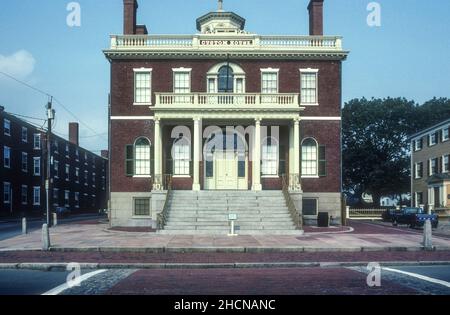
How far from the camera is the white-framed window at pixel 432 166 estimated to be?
50.9 meters

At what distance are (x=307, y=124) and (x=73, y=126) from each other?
48.0m

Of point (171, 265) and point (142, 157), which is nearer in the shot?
point (171, 265)

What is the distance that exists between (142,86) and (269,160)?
29.8ft

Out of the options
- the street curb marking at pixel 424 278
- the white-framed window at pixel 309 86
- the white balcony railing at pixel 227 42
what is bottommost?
the street curb marking at pixel 424 278

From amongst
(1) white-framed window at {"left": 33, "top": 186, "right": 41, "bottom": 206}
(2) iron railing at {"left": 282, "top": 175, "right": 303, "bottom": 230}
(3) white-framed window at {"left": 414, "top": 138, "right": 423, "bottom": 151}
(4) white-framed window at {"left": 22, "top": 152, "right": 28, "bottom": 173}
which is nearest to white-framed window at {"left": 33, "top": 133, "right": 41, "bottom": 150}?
(4) white-framed window at {"left": 22, "top": 152, "right": 28, "bottom": 173}

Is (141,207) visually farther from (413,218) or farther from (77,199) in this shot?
(77,199)

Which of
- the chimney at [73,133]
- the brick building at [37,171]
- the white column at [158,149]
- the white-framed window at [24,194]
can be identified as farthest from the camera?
the chimney at [73,133]

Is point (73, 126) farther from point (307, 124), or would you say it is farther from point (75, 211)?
point (307, 124)

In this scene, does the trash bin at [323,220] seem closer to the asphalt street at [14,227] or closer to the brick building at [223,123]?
the brick building at [223,123]

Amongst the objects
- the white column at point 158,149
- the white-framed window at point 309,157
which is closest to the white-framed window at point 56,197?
the white column at point 158,149

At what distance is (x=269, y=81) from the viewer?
105ft

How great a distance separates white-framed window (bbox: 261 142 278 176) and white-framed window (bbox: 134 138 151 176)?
7062mm

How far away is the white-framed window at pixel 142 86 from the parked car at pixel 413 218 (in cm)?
1918

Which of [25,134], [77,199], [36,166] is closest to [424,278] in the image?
[25,134]
